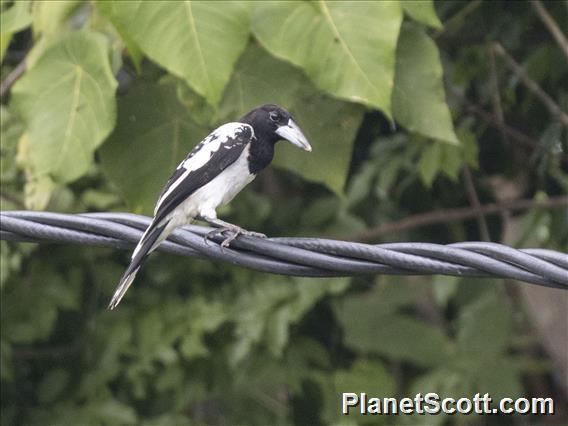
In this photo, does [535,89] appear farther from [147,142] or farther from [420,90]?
[147,142]

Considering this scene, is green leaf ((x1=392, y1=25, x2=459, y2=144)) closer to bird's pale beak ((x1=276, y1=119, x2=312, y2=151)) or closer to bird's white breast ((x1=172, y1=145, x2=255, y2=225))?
bird's pale beak ((x1=276, y1=119, x2=312, y2=151))

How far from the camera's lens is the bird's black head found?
127 inches

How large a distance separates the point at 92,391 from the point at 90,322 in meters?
0.37

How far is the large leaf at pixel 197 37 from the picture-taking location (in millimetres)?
3066

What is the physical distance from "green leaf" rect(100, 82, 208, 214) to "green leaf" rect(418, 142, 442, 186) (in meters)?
1.17

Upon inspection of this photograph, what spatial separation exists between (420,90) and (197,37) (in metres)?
0.83

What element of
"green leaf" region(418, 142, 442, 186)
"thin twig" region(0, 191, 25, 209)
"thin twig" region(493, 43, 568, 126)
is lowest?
"thin twig" region(0, 191, 25, 209)

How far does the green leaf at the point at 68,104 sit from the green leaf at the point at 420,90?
93 centimetres

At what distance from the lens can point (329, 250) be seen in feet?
8.42

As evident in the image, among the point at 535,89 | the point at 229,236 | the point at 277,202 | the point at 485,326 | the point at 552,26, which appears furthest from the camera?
the point at 277,202

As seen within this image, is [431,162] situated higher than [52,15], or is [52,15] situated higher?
[52,15]

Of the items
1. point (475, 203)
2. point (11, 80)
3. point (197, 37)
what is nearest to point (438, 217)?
point (475, 203)

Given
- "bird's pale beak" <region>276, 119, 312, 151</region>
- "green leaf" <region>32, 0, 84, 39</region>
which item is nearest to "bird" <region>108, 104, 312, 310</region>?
"bird's pale beak" <region>276, 119, 312, 151</region>

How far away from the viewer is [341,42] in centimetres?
324
